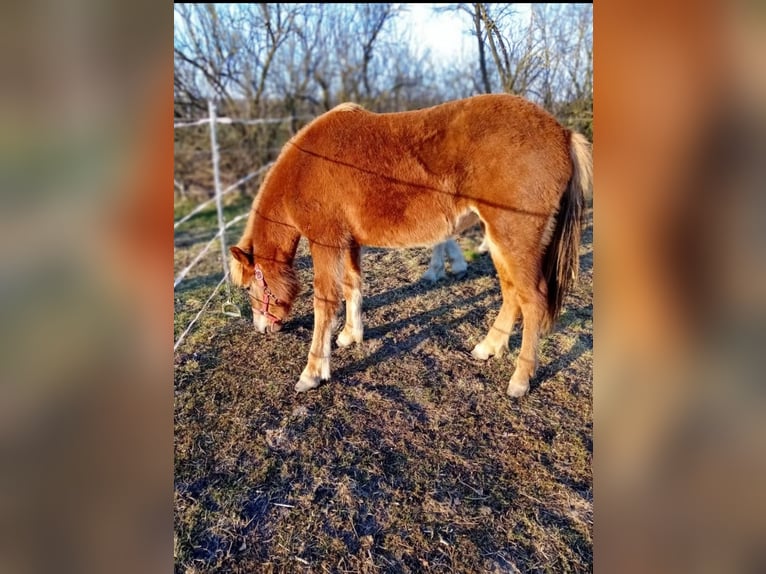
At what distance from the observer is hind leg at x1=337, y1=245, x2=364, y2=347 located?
392cm

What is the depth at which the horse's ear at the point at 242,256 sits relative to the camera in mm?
3470

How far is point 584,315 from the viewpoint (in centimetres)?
441

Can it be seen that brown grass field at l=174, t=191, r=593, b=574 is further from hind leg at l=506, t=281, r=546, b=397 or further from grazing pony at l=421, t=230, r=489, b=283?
grazing pony at l=421, t=230, r=489, b=283

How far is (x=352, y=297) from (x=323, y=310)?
1.89ft

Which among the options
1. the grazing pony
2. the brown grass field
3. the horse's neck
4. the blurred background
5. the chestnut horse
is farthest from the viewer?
the grazing pony

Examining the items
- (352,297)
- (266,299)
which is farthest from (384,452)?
(266,299)

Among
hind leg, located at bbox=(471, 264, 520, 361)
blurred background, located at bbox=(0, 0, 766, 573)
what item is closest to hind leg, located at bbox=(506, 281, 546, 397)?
hind leg, located at bbox=(471, 264, 520, 361)

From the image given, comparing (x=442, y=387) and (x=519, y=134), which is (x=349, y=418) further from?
(x=519, y=134)

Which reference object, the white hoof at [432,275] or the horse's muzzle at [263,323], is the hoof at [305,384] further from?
the white hoof at [432,275]

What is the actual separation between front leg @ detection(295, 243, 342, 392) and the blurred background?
257 centimetres
